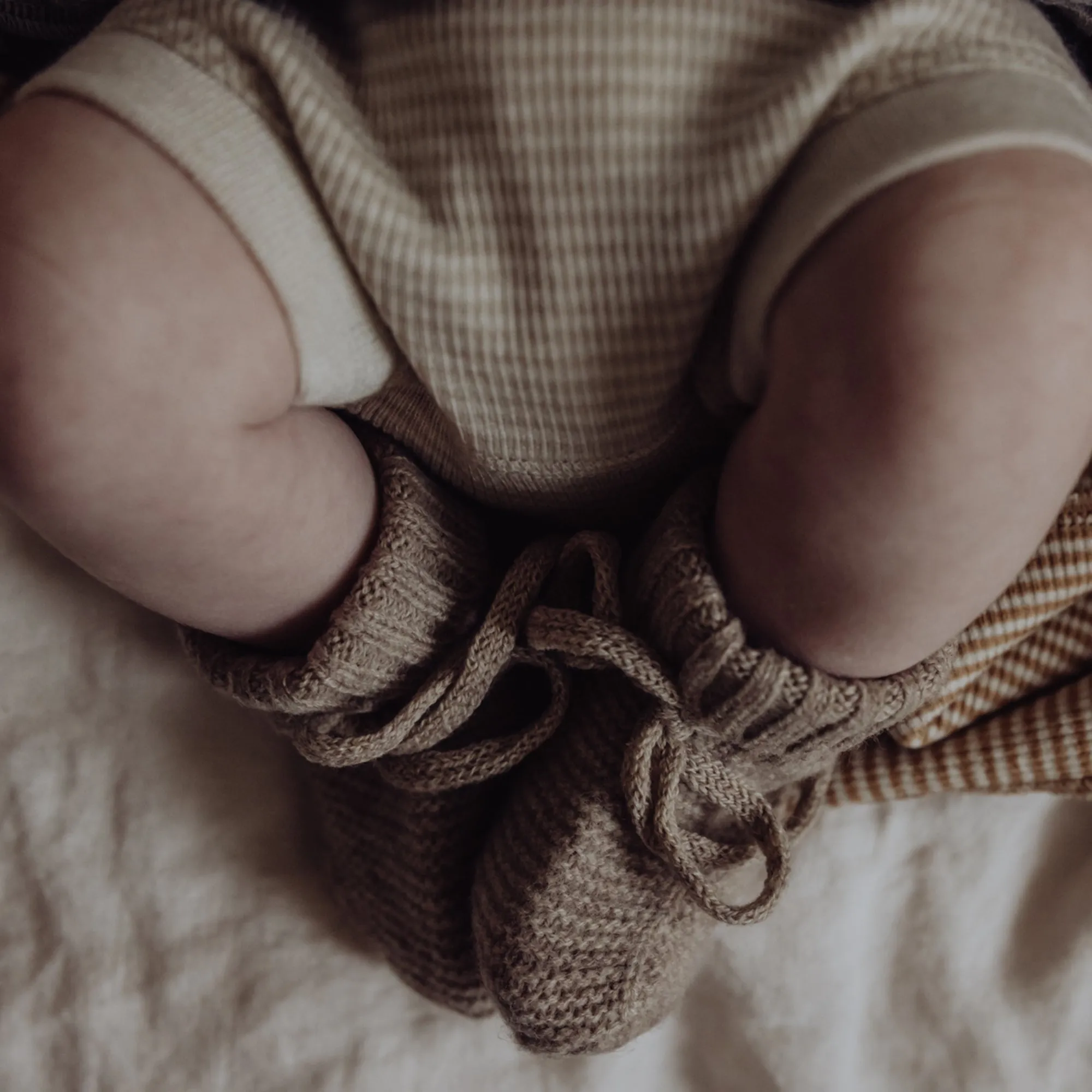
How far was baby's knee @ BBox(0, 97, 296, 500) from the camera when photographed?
0.45 meters

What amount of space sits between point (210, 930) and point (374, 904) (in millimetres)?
117

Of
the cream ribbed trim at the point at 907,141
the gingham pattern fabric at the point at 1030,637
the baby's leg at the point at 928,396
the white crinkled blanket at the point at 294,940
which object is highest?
the cream ribbed trim at the point at 907,141

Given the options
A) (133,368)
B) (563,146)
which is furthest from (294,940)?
(563,146)

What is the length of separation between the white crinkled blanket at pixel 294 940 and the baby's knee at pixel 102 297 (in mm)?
289

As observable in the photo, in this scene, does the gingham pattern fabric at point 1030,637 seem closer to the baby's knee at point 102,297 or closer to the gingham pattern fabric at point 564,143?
the gingham pattern fabric at point 564,143

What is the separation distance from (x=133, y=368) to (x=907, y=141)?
33 centimetres

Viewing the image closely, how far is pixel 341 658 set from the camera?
1.83 feet

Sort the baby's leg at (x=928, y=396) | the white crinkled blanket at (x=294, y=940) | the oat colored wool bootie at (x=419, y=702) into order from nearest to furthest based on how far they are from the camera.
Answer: the baby's leg at (x=928, y=396) < the oat colored wool bootie at (x=419, y=702) < the white crinkled blanket at (x=294, y=940)

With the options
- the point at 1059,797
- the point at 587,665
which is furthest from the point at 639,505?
the point at 1059,797

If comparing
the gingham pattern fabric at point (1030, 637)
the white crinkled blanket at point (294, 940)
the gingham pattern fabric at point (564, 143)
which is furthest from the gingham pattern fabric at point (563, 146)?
the white crinkled blanket at point (294, 940)

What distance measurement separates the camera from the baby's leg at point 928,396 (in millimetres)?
414

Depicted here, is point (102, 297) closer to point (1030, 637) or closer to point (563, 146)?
point (563, 146)

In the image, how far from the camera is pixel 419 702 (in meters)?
0.58

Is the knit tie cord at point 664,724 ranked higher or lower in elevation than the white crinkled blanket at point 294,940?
higher
